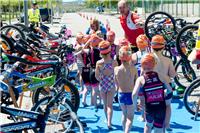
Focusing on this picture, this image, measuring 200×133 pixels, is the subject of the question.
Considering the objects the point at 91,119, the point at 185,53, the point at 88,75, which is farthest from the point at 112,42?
the point at 185,53

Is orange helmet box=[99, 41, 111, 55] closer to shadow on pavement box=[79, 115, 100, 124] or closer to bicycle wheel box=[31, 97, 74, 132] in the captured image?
bicycle wheel box=[31, 97, 74, 132]

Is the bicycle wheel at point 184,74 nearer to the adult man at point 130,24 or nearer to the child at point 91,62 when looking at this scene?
the adult man at point 130,24

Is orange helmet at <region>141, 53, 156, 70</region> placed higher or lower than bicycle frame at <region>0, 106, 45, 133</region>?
higher

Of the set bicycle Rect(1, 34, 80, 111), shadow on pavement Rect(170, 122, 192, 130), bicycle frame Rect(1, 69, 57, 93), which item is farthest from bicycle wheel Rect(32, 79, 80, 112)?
shadow on pavement Rect(170, 122, 192, 130)

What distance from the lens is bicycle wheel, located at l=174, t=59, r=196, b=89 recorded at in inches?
341

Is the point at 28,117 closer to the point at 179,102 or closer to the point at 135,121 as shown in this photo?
the point at 135,121

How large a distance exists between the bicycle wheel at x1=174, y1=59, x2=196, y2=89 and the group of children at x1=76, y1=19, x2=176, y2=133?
2.00 metres

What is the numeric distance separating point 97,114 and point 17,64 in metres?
1.98

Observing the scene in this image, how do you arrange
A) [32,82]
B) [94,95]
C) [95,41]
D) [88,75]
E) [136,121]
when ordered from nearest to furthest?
[32,82], [136,121], [95,41], [88,75], [94,95]

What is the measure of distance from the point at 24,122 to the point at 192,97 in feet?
11.7

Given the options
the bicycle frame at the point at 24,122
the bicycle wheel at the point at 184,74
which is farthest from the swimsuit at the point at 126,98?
the bicycle wheel at the point at 184,74

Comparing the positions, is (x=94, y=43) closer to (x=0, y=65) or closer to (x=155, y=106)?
(x=0, y=65)

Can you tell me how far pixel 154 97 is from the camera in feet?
16.0

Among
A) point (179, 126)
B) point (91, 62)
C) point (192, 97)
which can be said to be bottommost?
point (179, 126)
